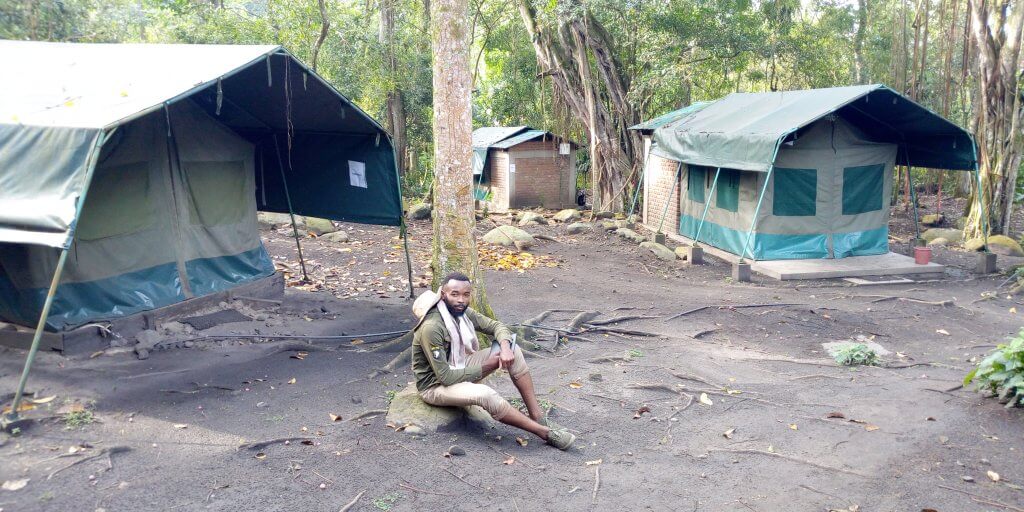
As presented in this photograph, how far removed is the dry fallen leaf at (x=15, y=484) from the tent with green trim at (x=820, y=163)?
38.2 feet

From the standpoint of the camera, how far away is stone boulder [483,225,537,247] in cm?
1667

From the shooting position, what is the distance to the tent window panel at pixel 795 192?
582 inches

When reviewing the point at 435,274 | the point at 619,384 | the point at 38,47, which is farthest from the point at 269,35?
the point at 619,384

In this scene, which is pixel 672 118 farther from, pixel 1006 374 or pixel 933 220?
pixel 1006 374

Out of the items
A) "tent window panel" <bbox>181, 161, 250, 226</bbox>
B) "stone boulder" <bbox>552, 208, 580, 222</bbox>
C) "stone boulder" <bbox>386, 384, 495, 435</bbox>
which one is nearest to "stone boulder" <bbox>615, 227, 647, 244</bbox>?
"stone boulder" <bbox>552, 208, 580, 222</bbox>

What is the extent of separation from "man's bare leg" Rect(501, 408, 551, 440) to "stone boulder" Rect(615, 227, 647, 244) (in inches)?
488

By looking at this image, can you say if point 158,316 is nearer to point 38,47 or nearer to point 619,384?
point 38,47

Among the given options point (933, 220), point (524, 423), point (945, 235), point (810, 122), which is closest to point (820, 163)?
point (810, 122)

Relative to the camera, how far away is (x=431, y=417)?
5.96 m

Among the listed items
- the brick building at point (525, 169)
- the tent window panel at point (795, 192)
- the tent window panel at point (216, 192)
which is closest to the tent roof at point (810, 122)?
the tent window panel at point (795, 192)

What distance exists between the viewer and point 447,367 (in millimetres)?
5738

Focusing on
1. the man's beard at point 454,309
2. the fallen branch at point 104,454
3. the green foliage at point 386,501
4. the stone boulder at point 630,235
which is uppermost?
the man's beard at point 454,309

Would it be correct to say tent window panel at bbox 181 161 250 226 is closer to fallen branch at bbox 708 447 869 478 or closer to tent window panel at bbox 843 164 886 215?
fallen branch at bbox 708 447 869 478

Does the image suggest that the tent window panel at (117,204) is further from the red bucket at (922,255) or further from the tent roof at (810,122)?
the red bucket at (922,255)
